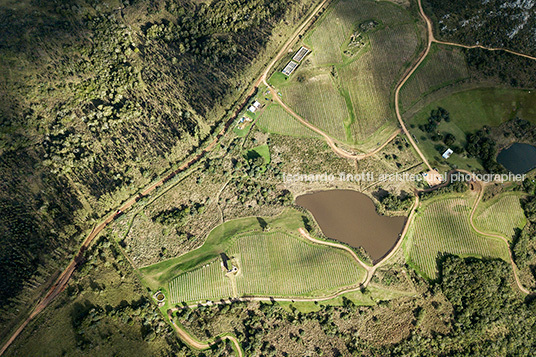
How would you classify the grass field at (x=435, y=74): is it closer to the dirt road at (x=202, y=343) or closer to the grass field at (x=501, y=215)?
the grass field at (x=501, y=215)

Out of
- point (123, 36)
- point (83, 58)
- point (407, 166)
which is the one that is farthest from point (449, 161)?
point (83, 58)

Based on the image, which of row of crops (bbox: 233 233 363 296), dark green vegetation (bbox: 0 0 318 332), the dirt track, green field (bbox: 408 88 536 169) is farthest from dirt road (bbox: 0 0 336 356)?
green field (bbox: 408 88 536 169)

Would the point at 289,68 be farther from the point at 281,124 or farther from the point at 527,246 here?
the point at 527,246

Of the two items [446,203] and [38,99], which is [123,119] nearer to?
[38,99]

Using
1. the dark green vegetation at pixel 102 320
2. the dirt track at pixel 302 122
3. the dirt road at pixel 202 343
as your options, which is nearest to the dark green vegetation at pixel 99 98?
the dirt track at pixel 302 122

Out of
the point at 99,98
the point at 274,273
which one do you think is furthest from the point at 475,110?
the point at 99,98

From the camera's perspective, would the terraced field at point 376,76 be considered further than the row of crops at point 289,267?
Yes
